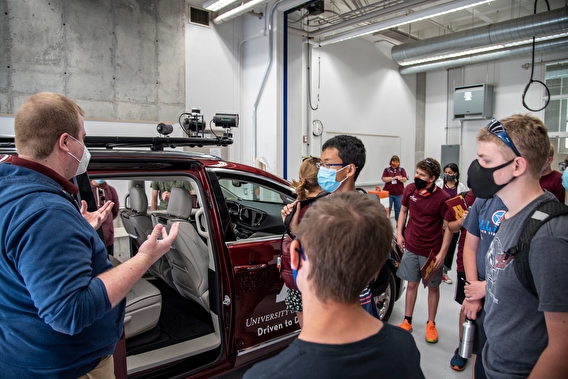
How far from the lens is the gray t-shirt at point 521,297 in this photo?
103 cm

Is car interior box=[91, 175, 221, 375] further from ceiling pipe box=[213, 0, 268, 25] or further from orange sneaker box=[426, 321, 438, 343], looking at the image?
ceiling pipe box=[213, 0, 268, 25]

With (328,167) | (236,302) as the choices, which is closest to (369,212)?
(328,167)

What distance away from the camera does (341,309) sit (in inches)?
31.0

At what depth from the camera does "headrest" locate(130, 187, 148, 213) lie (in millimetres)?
3172

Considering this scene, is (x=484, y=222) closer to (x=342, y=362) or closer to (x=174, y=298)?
(x=342, y=362)

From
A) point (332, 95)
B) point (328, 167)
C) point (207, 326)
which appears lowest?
point (207, 326)

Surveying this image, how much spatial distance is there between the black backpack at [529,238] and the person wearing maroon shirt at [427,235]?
6.37 ft

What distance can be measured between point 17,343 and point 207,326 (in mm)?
1659

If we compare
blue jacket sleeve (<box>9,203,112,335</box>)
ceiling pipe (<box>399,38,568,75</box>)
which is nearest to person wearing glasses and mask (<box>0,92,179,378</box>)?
blue jacket sleeve (<box>9,203,112,335</box>)

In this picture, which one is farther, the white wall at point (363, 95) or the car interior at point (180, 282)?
the white wall at point (363, 95)

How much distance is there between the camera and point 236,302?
7.38 feet

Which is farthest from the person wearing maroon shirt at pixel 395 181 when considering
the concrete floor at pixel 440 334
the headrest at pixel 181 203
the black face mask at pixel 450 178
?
the headrest at pixel 181 203

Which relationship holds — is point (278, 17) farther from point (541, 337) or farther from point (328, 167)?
point (541, 337)

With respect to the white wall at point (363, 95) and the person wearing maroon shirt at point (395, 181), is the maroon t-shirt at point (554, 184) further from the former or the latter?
the white wall at point (363, 95)
